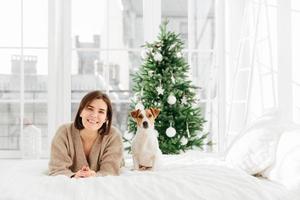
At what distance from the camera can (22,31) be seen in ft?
15.4

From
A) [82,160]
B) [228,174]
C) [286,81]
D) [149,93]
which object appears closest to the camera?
[228,174]

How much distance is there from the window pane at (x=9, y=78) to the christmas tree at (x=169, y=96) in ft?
4.21

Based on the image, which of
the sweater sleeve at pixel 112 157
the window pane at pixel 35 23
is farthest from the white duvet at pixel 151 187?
the window pane at pixel 35 23

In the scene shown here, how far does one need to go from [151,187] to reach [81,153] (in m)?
0.64

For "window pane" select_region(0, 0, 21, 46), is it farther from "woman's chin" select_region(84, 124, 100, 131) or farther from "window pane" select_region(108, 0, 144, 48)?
"woman's chin" select_region(84, 124, 100, 131)

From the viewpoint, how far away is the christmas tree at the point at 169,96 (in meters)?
→ 3.97

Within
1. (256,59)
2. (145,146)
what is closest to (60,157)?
(145,146)

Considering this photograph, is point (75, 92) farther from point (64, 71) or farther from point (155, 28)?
point (155, 28)

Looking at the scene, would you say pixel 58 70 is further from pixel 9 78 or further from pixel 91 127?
pixel 91 127

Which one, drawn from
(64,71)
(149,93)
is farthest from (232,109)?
(64,71)

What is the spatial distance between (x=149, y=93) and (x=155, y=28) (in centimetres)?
102

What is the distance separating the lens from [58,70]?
15.3ft

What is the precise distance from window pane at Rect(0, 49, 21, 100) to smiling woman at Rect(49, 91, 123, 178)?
2297 mm

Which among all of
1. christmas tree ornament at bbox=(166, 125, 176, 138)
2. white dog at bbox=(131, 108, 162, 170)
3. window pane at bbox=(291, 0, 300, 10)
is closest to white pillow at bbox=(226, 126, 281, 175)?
white dog at bbox=(131, 108, 162, 170)
